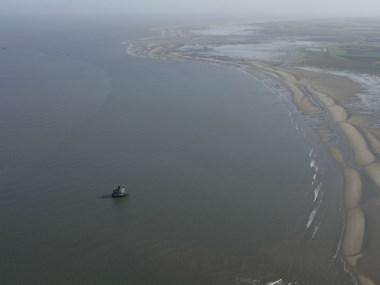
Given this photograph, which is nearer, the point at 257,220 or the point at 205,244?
the point at 205,244

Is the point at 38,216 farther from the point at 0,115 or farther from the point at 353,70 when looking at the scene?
the point at 353,70

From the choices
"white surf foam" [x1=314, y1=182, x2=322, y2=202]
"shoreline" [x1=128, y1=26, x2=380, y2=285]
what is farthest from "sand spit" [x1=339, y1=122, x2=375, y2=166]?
"white surf foam" [x1=314, y1=182, x2=322, y2=202]

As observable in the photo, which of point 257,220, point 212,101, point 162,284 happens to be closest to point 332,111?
point 212,101

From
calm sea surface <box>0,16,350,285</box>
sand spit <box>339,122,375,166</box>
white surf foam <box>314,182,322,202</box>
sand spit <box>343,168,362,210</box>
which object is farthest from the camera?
sand spit <box>339,122,375,166</box>

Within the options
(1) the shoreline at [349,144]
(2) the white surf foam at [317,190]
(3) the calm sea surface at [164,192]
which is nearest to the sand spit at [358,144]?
(1) the shoreline at [349,144]

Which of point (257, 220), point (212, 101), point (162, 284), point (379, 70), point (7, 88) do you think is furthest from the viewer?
point (379, 70)

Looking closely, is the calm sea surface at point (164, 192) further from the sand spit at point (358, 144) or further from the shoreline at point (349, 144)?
the sand spit at point (358, 144)

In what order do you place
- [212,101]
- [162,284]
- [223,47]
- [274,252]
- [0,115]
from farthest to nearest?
[223,47] < [212,101] < [0,115] < [274,252] < [162,284]

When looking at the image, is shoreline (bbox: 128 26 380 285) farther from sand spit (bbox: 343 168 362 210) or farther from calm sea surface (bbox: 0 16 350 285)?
calm sea surface (bbox: 0 16 350 285)
